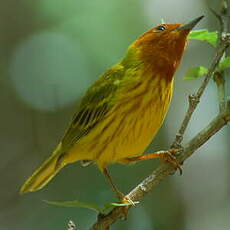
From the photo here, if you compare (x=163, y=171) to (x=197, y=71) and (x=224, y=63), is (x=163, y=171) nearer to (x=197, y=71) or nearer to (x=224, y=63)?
(x=197, y=71)

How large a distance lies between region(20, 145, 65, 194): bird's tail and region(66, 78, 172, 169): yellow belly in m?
0.33

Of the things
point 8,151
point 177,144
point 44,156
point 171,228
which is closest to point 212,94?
point 171,228

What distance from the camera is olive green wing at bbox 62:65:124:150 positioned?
4.48 m

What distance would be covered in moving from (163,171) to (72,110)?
371cm

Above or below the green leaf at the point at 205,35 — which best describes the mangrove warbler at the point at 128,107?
below

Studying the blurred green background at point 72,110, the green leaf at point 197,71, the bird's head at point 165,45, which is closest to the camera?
the green leaf at point 197,71

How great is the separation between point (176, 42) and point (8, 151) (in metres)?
3.27

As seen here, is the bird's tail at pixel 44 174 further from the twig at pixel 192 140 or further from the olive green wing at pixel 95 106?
the twig at pixel 192 140

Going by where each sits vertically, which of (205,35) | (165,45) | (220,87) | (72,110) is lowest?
(72,110)

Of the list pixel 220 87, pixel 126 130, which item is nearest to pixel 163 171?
pixel 220 87

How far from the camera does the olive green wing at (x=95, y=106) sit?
448cm

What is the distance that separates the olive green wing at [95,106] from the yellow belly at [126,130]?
0.10 meters

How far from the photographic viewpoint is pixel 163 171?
131 inches

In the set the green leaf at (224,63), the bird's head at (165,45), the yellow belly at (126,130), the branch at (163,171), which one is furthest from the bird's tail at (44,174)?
the green leaf at (224,63)
